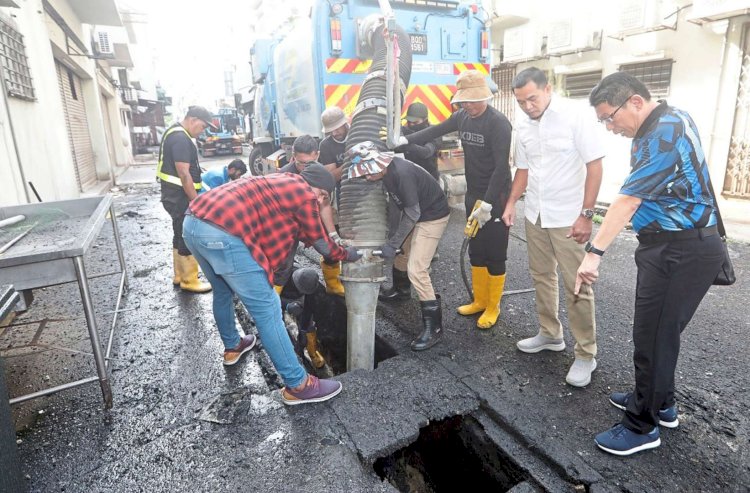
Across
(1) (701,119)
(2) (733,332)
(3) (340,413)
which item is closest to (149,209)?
(3) (340,413)

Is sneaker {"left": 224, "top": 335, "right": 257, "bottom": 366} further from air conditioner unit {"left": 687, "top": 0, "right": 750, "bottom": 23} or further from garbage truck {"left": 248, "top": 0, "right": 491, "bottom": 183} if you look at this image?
air conditioner unit {"left": 687, "top": 0, "right": 750, "bottom": 23}

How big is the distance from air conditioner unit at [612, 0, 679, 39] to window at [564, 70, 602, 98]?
1.18 m

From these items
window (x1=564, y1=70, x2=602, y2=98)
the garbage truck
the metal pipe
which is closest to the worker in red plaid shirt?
the metal pipe

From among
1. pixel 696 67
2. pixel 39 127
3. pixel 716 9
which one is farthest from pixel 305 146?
pixel 696 67

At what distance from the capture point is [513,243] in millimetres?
5480

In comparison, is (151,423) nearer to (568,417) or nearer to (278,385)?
(278,385)

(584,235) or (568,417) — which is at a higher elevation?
(584,235)

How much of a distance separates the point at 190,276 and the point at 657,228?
3.84 metres

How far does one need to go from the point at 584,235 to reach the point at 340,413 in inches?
64.7

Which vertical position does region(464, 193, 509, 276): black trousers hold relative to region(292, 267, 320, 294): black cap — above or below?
above

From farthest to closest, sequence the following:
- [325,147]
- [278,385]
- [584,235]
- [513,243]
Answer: [513,243] → [325,147] → [278,385] → [584,235]

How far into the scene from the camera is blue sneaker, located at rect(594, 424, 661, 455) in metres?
2.03

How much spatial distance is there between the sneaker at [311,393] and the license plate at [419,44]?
14.9 ft

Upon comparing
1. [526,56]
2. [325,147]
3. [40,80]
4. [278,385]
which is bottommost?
[278,385]
